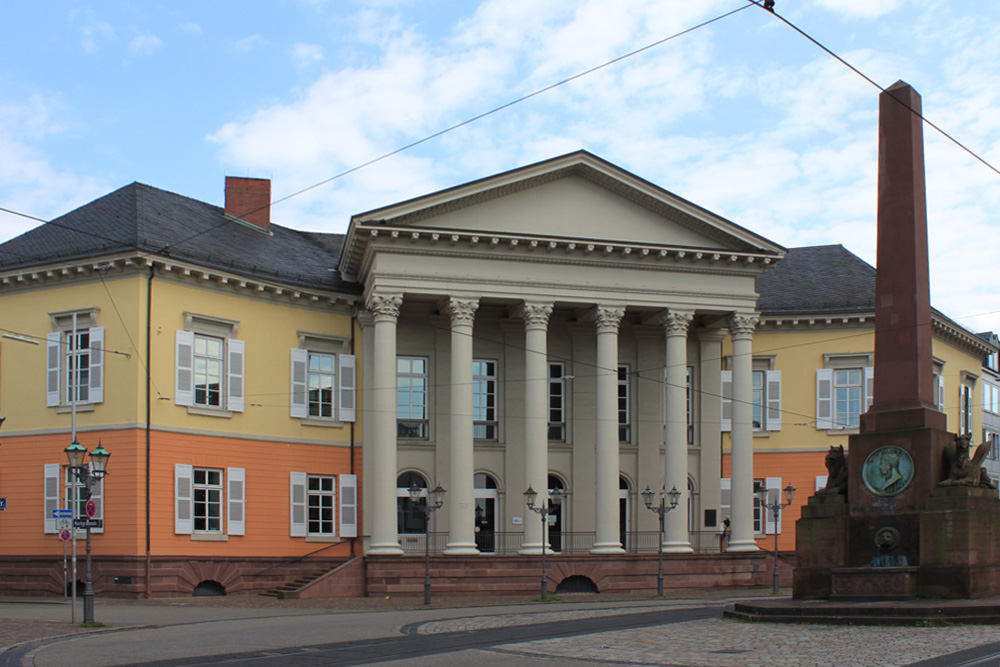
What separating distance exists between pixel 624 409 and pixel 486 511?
531 cm

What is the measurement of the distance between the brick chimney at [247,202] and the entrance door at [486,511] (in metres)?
10.4

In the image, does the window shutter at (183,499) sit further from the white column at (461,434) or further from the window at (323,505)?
the white column at (461,434)

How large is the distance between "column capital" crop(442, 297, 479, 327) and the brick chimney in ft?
26.6

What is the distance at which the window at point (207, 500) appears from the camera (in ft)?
101

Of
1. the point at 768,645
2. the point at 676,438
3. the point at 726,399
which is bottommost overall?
the point at 768,645

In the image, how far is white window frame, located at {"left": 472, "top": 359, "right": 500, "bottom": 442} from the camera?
116 feet

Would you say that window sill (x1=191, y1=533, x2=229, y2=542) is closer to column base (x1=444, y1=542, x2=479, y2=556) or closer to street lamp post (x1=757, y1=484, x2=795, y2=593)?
column base (x1=444, y1=542, x2=479, y2=556)

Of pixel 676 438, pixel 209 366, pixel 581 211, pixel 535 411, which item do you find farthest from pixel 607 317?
pixel 209 366

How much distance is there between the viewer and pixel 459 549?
103ft

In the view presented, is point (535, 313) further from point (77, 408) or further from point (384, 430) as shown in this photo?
point (77, 408)

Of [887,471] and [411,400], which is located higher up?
[411,400]

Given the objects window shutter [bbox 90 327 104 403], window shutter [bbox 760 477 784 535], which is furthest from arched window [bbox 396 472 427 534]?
window shutter [bbox 760 477 784 535]

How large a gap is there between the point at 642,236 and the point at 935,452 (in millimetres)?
16212

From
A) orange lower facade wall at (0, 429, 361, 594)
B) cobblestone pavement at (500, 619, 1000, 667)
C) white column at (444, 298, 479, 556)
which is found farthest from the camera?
white column at (444, 298, 479, 556)
